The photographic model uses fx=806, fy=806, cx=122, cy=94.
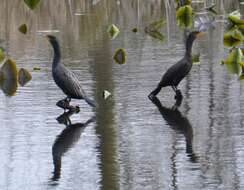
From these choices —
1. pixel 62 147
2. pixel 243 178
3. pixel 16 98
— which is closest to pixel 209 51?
pixel 16 98

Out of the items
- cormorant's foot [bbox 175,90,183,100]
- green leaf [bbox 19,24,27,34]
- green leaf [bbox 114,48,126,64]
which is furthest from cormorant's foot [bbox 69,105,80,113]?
green leaf [bbox 19,24,27,34]

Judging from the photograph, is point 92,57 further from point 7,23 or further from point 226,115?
point 7,23

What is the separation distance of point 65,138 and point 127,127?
0.68 metres

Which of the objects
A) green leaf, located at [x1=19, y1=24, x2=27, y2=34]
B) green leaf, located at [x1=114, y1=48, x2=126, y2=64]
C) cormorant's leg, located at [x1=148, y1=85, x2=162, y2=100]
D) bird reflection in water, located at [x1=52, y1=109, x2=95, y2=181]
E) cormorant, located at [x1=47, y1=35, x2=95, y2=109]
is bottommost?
bird reflection in water, located at [x1=52, y1=109, x2=95, y2=181]

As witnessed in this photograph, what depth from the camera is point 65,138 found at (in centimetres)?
761

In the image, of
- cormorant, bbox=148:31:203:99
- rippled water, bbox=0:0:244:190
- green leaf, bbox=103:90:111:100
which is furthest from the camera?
cormorant, bbox=148:31:203:99

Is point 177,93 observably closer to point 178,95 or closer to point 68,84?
point 178,95

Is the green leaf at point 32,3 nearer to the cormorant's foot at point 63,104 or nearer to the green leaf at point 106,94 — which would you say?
the cormorant's foot at point 63,104

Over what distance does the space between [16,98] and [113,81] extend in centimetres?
161

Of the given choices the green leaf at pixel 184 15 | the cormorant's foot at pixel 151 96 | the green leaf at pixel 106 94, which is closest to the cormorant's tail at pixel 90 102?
the green leaf at pixel 106 94

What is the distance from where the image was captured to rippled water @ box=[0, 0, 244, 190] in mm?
5941

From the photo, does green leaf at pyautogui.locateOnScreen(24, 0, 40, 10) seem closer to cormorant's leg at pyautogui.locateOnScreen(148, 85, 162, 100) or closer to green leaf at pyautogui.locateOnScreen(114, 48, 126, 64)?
cormorant's leg at pyautogui.locateOnScreen(148, 85, 162, 100)

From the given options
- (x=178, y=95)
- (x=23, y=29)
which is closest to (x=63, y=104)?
(x=178, y=95)

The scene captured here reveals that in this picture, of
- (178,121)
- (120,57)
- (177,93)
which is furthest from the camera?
(120,57)
